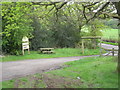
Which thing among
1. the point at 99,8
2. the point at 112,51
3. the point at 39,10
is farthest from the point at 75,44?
the point at 112,51

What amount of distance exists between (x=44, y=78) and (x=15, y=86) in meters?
0.37

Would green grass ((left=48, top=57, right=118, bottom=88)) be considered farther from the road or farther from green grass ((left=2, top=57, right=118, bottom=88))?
the road

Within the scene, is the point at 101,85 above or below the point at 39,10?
below

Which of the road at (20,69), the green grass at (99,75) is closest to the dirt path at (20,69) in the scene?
the road at (20,69)

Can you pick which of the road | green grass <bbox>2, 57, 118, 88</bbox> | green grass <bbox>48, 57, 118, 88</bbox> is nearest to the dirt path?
the road

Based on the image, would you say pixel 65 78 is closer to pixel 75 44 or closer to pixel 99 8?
pixel 99 8

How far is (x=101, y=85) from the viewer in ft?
4.84

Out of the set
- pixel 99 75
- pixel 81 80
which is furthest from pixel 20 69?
pixel 99 75

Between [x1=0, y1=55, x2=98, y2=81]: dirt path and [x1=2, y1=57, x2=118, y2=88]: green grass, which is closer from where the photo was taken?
[x1=2, y1=57, x2=118, y2=88]: green grass

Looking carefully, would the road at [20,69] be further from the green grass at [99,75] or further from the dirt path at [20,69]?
the green grass at [99,75]

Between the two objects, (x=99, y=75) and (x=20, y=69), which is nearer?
(x=99, y=75)

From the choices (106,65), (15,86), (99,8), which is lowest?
(15,86)

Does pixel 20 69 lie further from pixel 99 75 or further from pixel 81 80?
pixel 99 75

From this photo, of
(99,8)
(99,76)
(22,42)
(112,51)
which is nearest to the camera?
(99,76)
